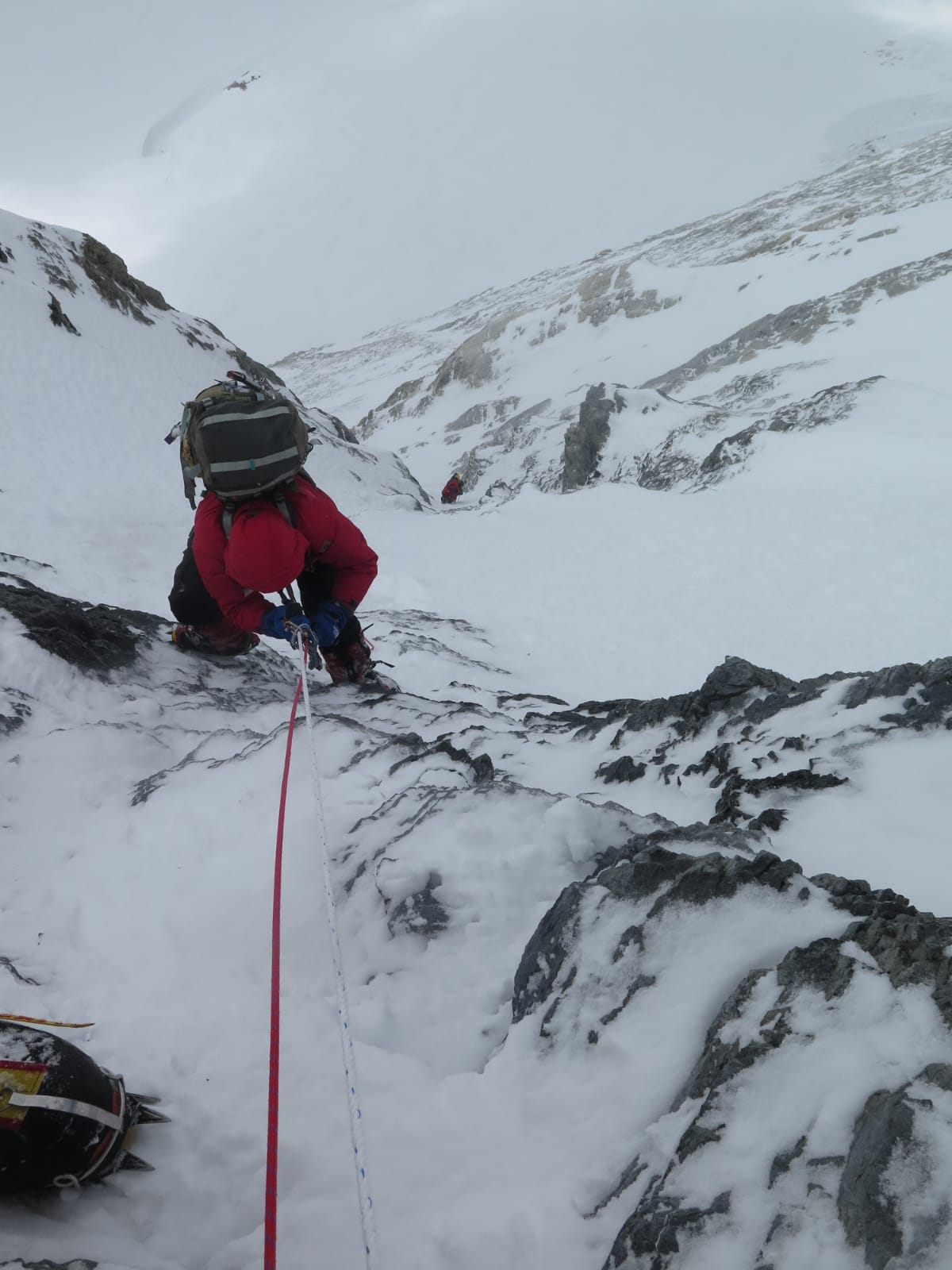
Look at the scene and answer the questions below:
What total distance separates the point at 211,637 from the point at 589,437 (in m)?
19.2

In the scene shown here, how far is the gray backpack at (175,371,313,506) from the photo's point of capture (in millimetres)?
4051

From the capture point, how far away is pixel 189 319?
21609 millimetres

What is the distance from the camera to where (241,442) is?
13.3 ft

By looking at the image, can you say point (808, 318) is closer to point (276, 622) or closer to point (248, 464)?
point (276, 622)

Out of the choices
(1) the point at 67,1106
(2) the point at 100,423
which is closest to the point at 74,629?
(1) the point at 67,1106

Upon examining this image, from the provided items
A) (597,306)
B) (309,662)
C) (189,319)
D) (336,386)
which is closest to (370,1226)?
(309,662)

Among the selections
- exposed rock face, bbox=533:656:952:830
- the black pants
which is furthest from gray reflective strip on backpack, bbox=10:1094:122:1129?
the black pants

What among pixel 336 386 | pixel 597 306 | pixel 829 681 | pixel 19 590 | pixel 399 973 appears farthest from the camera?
pixel 336 386

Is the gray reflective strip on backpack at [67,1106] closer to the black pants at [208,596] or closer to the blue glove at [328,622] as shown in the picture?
the blue glove at [328,622]

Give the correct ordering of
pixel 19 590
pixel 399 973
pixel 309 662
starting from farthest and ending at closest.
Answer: pixel 19 590 → pixel 309 662 → pixel 399 973

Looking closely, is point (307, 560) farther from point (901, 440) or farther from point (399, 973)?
point (901, 440)

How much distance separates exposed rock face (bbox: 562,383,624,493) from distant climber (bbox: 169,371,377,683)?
18.4 m

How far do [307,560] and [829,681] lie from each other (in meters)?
3.57

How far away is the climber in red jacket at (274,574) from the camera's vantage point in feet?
13.8
